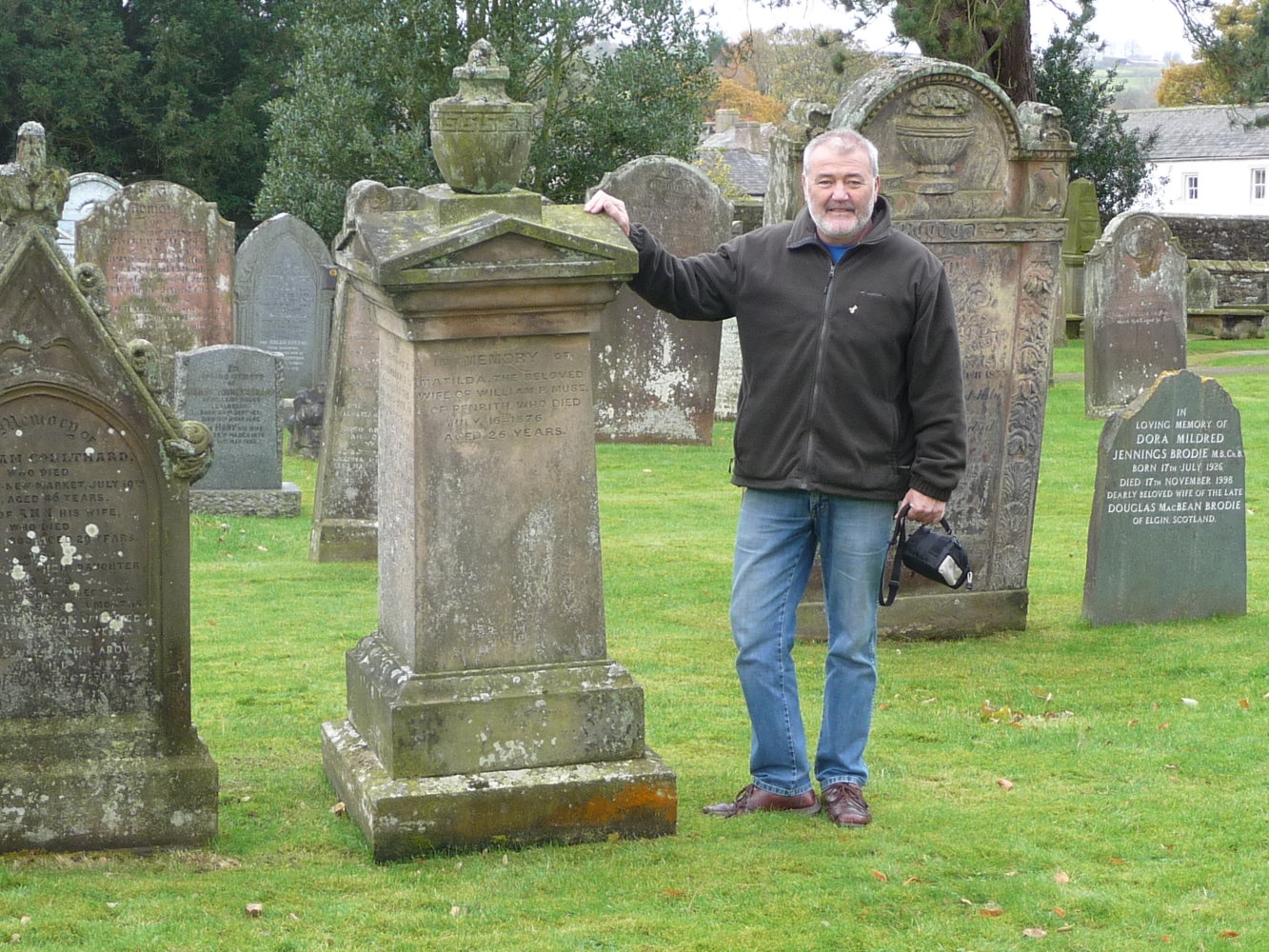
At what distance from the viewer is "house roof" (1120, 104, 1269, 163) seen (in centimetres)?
5819

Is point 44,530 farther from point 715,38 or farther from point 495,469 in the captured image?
point 715,38

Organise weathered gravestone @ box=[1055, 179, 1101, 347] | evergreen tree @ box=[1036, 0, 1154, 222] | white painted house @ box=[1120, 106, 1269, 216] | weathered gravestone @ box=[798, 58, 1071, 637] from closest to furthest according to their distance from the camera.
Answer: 1. weathered gravestone @ box=[798, 58, 1071, 637]
2. weathered gravestone @ box=[1055, 179, 1101, 347]
3. evergreen tree @ box=[1036, 0, 1154, 222]
4. white painted house @ box=[1120, 106, 1269, 216]

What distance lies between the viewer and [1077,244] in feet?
94.6

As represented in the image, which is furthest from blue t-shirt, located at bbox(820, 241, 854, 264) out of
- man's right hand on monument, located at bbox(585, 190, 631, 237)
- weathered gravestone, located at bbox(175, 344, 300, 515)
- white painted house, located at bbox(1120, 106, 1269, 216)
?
white painted house, located at bbox(1120, 106, 1269, 216)

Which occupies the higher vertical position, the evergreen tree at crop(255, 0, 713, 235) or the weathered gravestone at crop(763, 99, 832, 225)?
the evergreen tree at crop(255, 0, 713, 235)

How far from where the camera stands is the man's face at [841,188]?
16.9 feet

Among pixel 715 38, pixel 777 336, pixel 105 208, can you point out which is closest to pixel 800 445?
pixel 777 336

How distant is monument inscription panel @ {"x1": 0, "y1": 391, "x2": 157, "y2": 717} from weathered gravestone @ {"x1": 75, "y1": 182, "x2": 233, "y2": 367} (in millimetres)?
12946

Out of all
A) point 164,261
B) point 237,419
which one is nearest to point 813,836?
point 237,419

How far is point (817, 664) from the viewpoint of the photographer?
771 cm

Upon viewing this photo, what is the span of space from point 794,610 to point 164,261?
45.2 feet

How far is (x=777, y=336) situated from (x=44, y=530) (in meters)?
2.34

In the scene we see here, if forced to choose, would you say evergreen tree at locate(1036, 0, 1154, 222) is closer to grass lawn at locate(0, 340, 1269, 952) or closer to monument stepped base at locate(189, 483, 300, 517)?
monument stepped base at locate(189, 483, 300, 517)

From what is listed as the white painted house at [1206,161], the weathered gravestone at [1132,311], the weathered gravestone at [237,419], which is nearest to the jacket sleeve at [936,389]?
the weathered gravestone at [237,419]
